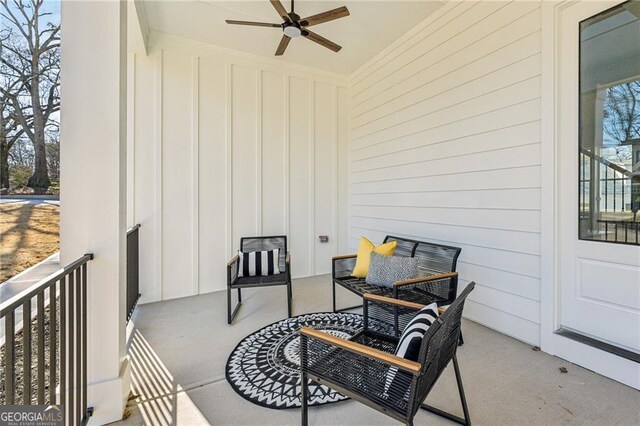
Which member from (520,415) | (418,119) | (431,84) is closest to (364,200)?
(418,119)

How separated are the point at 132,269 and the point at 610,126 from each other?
4.40m

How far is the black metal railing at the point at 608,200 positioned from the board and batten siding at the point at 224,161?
317 centimetres

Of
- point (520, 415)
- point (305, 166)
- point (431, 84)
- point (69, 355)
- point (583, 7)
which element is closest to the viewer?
point (69, 355)

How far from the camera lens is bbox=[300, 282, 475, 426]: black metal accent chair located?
46.4 inches

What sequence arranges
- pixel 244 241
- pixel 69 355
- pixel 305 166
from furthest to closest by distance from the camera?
pixel 305 166
pixel 244 241
pixel 69 355

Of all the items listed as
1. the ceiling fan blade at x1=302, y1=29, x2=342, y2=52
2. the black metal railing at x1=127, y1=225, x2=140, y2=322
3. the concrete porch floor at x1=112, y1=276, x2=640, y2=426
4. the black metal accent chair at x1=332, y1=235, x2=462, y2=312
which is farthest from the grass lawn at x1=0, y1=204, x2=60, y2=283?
the ceiling fan blade at x1=302, y1=29, x2=342, y2=52

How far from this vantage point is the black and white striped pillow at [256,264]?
329 centimetres

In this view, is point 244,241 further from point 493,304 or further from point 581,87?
point 581,87

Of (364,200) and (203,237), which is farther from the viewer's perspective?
(364,200)

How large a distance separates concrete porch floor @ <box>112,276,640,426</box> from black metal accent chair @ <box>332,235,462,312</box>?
0.48 m

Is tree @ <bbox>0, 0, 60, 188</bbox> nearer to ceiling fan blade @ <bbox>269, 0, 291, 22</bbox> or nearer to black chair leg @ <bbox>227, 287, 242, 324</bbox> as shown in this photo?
ceiling fan blade @ <bbox>269, 0, 291, 22</bbox>

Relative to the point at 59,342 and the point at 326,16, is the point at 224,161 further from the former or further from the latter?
the point at 59,342

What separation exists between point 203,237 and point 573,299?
390 centimetres

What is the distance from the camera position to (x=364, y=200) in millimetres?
4598
